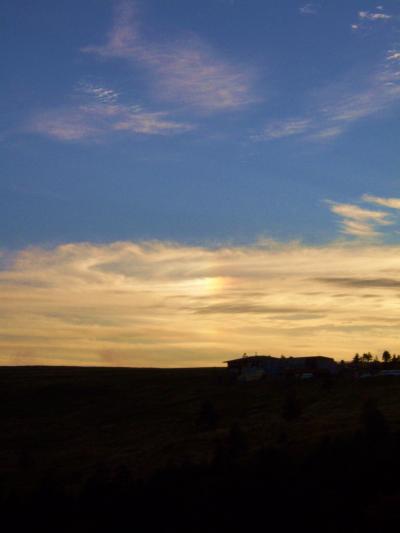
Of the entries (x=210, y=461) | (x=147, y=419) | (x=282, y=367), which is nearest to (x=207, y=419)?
(x=147, y=419)

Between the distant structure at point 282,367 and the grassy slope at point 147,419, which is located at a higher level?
the distant structure at point 282,367

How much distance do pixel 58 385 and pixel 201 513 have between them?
81.1m

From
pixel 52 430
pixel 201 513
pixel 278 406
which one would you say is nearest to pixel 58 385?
pixel 52 430

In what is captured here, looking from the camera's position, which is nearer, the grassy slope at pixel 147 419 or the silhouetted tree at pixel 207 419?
the grassy slope at pixel 147 419

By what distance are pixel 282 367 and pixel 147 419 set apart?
1657 inches

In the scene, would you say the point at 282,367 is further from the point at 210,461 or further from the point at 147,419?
the point at 210,461

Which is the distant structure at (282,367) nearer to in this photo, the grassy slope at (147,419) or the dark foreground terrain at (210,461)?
the grassy slope at (147,419)

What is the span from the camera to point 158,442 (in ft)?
174

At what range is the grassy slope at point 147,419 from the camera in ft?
153

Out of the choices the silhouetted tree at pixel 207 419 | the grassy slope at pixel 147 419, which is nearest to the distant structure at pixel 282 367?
the grassy slope at pixel 147 419

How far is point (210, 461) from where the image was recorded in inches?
1574

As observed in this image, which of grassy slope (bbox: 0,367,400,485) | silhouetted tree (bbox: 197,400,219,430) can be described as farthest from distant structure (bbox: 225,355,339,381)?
silhouetted tree (bbox: 197,400,219,430)

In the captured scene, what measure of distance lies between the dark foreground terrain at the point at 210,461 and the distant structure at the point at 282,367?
14.0 meters

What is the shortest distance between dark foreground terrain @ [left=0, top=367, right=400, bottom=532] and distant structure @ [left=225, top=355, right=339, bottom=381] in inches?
551
